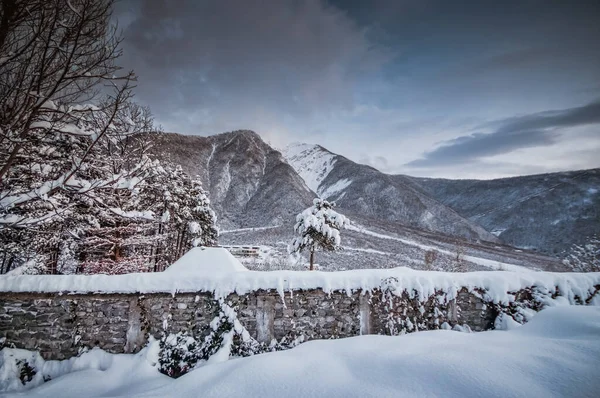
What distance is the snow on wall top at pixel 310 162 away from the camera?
310 ft

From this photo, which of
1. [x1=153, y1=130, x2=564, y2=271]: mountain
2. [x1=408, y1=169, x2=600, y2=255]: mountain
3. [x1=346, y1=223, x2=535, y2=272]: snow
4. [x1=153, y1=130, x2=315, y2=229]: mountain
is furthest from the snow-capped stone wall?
[x1=408, y1=169, x2=600, y2=255]: mountain

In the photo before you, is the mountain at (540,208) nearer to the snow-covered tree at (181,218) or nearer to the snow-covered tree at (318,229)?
the snow-covered tree at (318,229)

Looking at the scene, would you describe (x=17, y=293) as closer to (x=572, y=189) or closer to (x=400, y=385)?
(x=400, y=385)

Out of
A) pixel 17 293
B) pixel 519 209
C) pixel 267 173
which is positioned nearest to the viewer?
pixel 17 293

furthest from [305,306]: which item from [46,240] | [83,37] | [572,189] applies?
[572,189]

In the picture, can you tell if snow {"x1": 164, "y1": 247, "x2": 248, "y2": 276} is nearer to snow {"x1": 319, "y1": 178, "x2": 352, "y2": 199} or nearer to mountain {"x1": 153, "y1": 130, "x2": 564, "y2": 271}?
mountain {"x1": 153, "y1": 130, "x2": 564, "y2": 271}

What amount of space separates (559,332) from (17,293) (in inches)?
413

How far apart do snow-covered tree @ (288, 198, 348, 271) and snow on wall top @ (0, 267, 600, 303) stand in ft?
32.0

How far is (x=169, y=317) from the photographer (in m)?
6.05

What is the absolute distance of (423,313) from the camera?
649cm

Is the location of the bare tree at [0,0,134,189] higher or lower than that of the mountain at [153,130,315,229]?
lower

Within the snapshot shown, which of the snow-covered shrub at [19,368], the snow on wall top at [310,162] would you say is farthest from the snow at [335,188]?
the snow-covered shrub at [19,368]

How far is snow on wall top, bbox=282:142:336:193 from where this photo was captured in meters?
94.6

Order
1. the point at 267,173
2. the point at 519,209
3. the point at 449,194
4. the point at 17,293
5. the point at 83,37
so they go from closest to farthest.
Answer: the point at 83,37, the point at 17,293, the point at 267,173, the point at 519,209, the point at 449,194
